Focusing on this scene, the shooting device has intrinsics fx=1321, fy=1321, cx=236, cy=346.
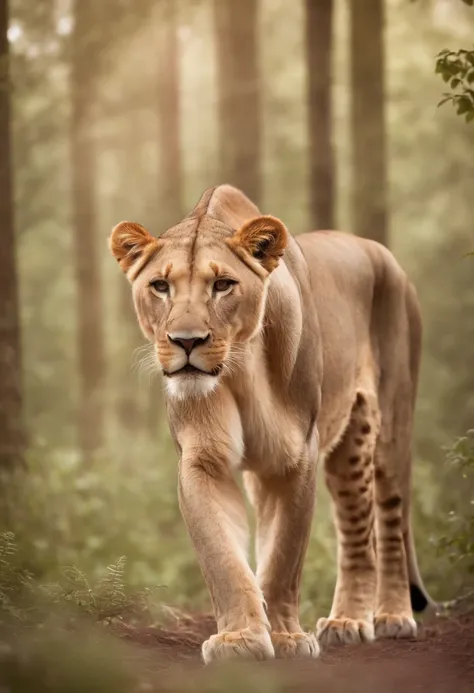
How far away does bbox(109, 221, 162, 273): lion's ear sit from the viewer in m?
5.08

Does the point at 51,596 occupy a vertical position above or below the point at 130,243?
below

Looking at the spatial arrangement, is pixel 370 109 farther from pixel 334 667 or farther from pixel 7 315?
pixel 334 667

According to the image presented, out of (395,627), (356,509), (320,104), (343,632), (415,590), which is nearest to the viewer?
(343,632)

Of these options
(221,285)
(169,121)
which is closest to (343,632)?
(221,285)

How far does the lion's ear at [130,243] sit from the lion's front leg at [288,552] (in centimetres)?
103

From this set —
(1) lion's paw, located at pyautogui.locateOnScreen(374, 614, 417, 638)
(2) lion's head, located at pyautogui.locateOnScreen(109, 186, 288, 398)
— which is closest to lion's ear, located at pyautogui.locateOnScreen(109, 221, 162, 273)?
(2) lion's head, located at pyautogui.locateOnScreen(109, 186, 288, 398)

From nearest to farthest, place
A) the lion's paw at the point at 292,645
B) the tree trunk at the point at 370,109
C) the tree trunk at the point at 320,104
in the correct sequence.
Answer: the lion's paw at the point at 292,645
the tree trunk at the point at 370,109
the tree trunk at the point at 320,104

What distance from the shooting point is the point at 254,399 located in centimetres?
508

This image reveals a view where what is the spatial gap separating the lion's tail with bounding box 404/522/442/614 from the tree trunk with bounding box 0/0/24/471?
3241 millimetres

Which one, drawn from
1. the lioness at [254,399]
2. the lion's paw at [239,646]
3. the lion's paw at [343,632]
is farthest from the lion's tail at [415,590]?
the lion's paw at [239,646]

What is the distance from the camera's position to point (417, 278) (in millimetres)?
19203

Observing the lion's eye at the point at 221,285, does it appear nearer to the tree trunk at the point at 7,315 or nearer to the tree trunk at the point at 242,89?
the tree trunk at the point at 7,315

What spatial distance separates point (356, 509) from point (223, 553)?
67.3 inches

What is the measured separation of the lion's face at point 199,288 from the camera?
4.66 m
